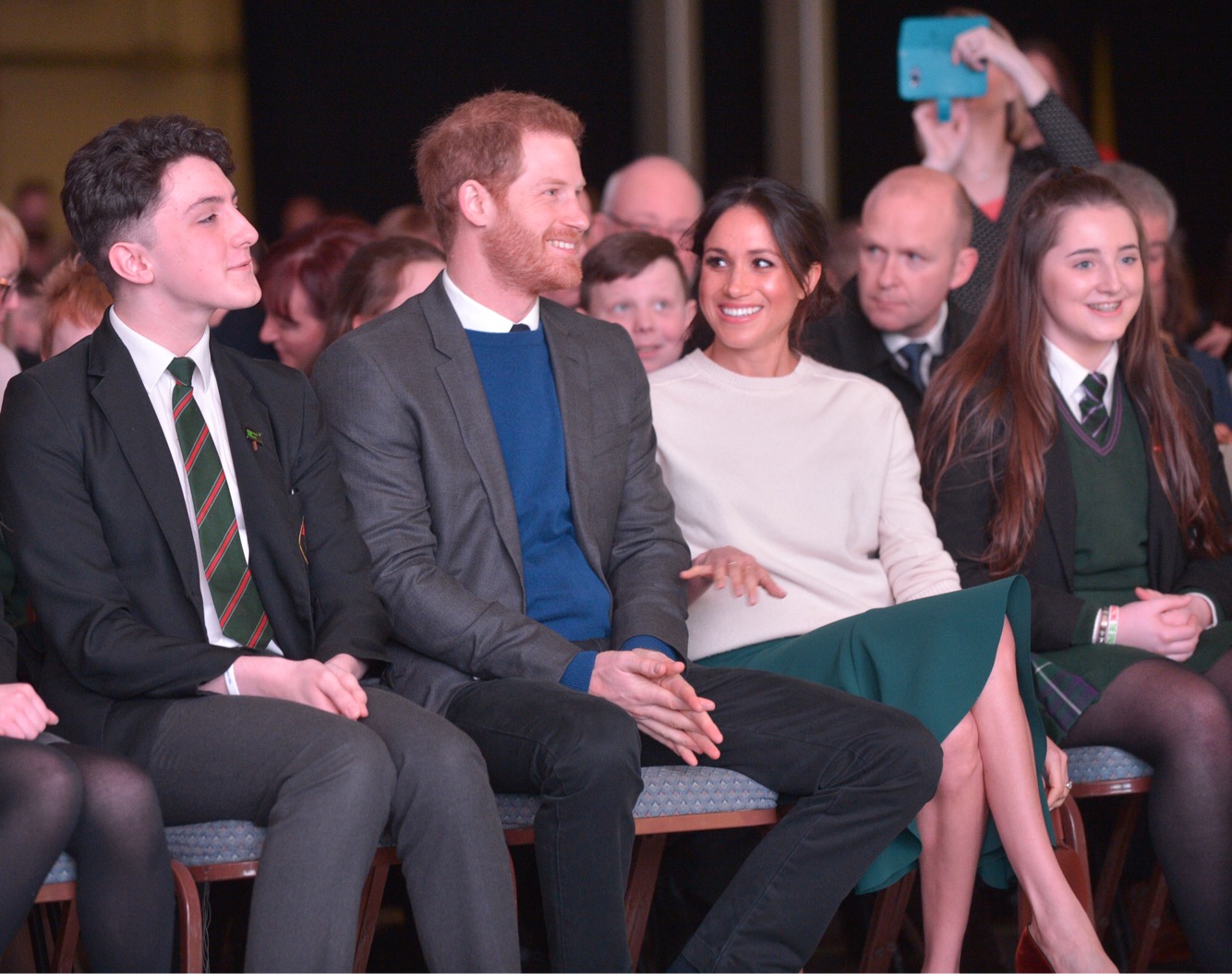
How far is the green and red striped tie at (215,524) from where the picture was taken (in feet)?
7.93

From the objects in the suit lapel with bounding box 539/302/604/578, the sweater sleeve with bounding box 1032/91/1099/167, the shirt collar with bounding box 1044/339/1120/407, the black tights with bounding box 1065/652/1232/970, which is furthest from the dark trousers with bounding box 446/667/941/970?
the sweater sleeve with bounding box 1032/91/1099/167

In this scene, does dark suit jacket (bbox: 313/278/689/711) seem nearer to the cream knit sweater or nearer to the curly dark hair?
the cream knit sweater

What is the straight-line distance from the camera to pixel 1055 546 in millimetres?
3064

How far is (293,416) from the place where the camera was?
258cm

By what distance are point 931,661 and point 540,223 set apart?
3.38ft

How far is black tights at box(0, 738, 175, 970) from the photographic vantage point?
6.84 feet

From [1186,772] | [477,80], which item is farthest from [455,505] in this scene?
[477,80]

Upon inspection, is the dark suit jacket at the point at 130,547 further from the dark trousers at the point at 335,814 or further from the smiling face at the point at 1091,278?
the smiling face at the point at 1091,278

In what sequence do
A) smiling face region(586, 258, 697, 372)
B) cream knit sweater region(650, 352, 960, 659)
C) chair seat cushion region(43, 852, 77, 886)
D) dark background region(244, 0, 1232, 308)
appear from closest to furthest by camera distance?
chair seat cushion region(43, 852, 77, 886) → cream knit sweater region(650, 352, 960, 659) → smiling face region(586, 258, 697, 372) → dark background region(244, 0, 1232, 308)

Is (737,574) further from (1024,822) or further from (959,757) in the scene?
(1024,822)

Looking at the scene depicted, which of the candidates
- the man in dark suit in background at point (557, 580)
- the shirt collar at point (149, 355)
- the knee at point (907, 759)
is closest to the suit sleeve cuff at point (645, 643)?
the man in dark suit in background at point (557, 580)

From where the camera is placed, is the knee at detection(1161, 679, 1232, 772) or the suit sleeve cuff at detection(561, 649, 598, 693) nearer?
the suit sleeve cuff at detection(561, 649, 598, 693)

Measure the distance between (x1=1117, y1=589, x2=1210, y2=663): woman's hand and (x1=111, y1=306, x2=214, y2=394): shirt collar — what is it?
5.75 ft

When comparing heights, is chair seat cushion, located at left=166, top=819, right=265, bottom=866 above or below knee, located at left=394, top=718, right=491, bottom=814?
below
